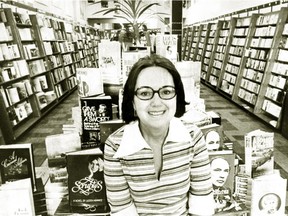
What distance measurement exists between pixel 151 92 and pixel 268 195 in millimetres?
967

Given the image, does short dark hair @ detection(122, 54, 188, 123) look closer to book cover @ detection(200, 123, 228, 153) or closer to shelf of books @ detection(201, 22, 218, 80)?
book cover @ detection(200, 123, 228, 153)

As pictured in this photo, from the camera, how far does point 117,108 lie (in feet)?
7.66

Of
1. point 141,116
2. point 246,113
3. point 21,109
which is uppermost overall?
point 141,116

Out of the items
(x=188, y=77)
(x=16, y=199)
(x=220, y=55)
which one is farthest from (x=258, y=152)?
(x=220, y=55)

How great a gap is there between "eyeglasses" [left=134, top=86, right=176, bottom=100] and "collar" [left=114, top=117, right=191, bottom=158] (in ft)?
0.47

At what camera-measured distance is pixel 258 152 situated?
1947 mm

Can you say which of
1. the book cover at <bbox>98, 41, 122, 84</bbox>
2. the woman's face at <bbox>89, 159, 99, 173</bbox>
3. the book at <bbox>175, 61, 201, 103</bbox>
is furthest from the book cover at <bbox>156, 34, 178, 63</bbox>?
the woman's face at <bbox>89, 159, 99, 173</bbox>

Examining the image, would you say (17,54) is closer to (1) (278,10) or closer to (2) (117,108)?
(2) (117,108)

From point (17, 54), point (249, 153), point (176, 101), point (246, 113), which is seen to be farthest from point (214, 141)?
point (246, 113)

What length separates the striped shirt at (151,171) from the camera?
1.29m

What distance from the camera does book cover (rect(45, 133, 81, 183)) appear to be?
1.79 metres

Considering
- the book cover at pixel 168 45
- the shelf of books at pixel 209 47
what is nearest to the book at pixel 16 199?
the book cover at pixel 168 45

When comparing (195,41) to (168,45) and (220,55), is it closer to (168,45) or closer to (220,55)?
(220,55)

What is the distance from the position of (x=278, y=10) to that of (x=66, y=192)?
6066mm
